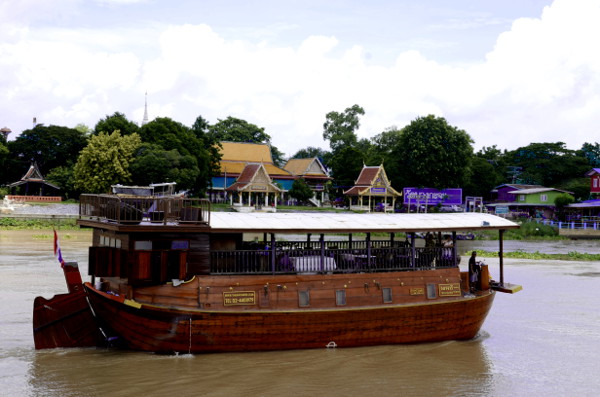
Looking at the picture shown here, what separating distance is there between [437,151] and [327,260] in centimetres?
4638

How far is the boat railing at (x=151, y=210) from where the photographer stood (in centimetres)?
1177

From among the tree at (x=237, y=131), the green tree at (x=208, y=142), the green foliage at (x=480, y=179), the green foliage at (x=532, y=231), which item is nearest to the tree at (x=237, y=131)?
the tree at (x=237, y=131)

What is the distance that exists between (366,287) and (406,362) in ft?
5.55

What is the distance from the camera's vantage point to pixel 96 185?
44.6m

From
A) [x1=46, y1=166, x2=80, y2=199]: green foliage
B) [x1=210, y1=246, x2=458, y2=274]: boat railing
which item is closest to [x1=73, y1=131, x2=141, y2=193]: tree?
[x1=46, y1=166, x2=80, y2=199]: green foliage

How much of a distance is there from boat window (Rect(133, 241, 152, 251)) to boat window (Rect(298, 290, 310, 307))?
3060mm

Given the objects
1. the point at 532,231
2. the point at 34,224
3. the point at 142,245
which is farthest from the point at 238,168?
the point at 142,245

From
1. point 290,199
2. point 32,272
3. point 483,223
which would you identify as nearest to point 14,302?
point 32,272

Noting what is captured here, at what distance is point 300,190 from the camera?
6538 cm

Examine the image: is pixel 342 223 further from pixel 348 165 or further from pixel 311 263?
pixel 348 165

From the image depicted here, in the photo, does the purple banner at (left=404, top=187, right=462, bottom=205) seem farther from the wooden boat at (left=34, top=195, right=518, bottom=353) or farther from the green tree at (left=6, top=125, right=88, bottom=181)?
the wooden boat at (left=34, top=195, right=518, bottom=353)

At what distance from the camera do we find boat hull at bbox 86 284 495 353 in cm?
1192

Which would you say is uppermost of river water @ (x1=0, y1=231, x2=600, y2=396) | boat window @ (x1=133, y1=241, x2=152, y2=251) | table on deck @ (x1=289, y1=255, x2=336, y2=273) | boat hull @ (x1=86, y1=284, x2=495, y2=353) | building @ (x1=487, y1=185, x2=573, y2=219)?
building @ (x1=487, y1=185, x2=573, y2=219)

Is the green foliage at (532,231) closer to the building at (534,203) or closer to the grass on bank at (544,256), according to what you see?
the building at (534,203)
